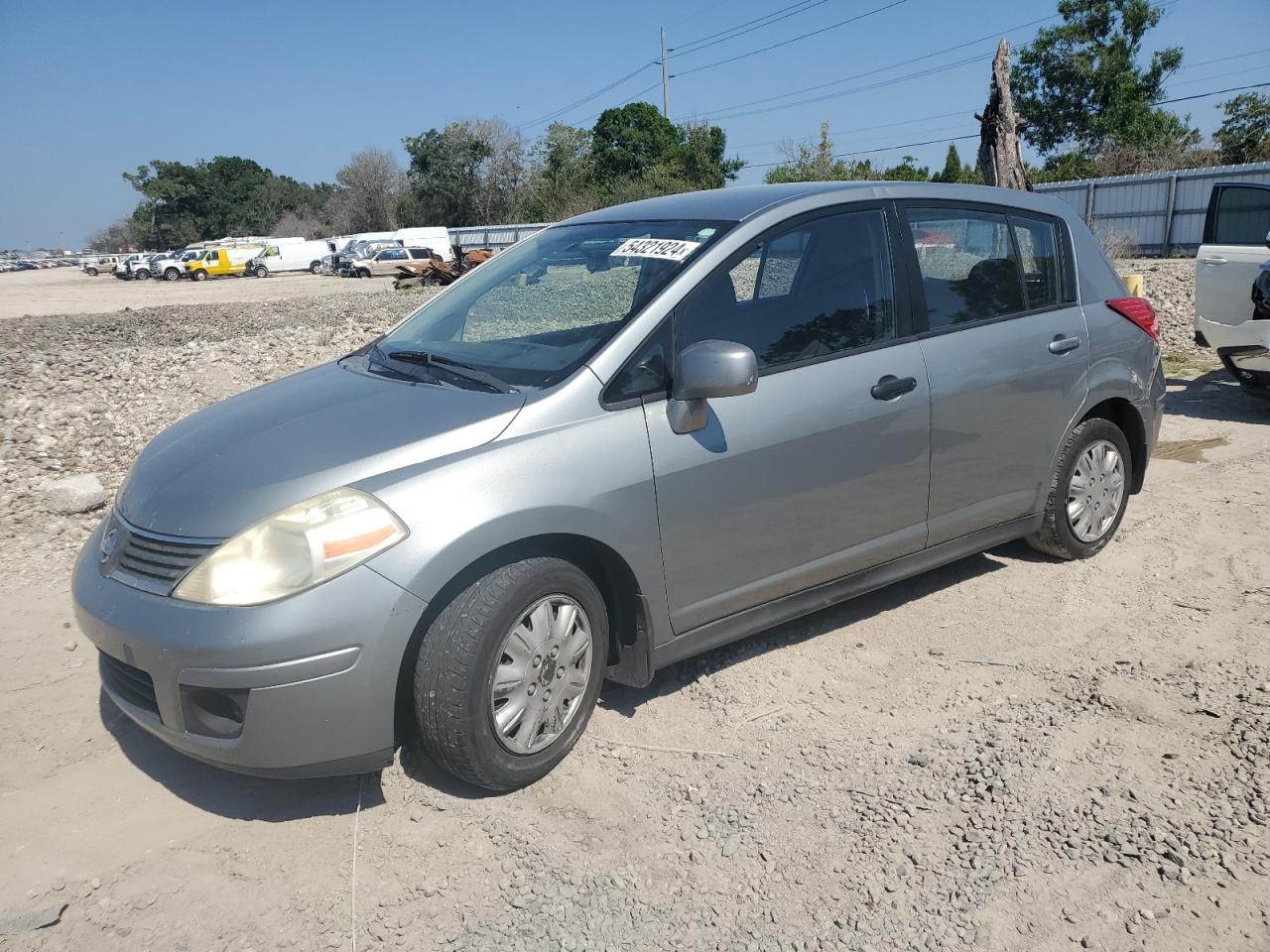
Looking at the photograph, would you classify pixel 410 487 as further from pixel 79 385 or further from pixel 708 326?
pixel 79 385

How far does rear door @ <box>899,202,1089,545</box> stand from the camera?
4.12 m

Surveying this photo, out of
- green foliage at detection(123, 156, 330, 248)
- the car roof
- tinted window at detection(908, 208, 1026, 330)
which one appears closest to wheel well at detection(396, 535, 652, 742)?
the car roof

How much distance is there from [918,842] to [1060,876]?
384mm

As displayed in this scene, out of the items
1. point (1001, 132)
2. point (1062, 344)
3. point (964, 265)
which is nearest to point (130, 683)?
point (964, 265)

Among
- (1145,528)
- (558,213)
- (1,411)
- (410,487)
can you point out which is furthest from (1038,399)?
(558,213)

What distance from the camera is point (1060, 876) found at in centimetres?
273

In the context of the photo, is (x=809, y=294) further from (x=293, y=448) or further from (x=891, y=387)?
(x=293, y=448)

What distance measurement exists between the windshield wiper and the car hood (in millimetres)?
72

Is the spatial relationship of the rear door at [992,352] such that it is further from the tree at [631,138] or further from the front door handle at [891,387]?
the tree at [631,138]

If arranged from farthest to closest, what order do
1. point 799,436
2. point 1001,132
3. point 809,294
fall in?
point 1001,132, point 809,294, point 799,436

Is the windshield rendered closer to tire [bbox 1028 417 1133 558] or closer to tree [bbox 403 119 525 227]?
tire [bbox 1028 417 1133 558]

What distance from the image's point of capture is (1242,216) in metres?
8.06

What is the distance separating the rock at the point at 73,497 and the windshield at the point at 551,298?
2.97 m

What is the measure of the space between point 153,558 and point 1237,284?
805cm
